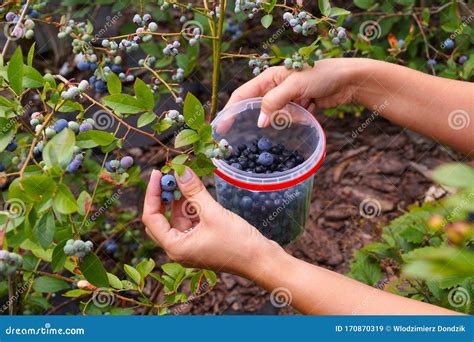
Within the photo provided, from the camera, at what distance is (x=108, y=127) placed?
99.0 inches

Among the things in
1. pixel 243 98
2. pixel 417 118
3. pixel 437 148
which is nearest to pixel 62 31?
pixel 243 98

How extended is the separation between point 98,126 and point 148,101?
1.09 metres

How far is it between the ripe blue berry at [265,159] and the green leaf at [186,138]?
362 mm

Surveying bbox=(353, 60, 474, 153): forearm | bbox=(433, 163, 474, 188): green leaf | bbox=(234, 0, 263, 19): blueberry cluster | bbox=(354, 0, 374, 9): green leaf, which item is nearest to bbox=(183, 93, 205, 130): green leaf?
bbox=(234, 0, 263, 19): blueberry cluster

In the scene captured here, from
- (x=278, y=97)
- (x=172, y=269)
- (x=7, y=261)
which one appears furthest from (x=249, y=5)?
(x=7, y=261)

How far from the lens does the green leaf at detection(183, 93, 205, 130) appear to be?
1.31 metres

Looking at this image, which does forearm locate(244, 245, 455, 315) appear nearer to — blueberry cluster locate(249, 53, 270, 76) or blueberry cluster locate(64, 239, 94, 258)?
blueberry cluster locate(64, 239, 94, 258)

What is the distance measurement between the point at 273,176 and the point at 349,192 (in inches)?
47.5

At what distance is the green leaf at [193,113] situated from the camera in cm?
131

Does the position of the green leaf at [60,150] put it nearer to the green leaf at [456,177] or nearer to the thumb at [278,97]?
the thumb at [278,97]

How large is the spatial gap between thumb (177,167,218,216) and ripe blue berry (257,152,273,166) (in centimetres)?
31

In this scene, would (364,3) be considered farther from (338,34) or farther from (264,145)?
(264,145)

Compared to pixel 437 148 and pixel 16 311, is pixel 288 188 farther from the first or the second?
pixel 437 148

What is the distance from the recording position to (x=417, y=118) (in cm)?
189
